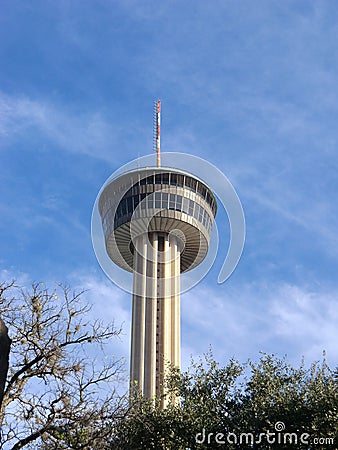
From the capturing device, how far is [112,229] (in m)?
72.1

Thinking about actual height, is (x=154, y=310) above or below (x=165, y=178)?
below

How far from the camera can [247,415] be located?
25.2m

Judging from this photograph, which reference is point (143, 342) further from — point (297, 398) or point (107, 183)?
point (297, 398)

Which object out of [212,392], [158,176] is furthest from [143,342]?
[212,392]

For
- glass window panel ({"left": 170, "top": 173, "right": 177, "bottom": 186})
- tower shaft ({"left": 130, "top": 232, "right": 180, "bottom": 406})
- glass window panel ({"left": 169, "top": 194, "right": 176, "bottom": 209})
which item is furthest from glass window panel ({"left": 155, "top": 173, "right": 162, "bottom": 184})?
tower shaft ({"left": 130, "top": 232, "right": 180, "bottom": 406})

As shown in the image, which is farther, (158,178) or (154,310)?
(158,178)

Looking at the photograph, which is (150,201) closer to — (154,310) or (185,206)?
(185,206)

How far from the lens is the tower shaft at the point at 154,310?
214 feet

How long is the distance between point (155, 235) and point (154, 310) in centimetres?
1047

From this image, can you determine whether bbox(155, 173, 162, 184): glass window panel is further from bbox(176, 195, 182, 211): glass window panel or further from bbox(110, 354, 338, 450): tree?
bbox(110, 354, 338, 450): tree

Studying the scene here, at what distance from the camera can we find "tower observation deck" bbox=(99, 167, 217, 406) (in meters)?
68.1

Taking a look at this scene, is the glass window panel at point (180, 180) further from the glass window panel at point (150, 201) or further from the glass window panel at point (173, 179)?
the glass window panel at point (150, 201)

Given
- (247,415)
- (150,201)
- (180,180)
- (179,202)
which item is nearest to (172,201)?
(179,202)

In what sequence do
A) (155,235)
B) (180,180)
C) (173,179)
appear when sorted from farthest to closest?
1. (155,235)
2. (180,180)
3. (173,179)
